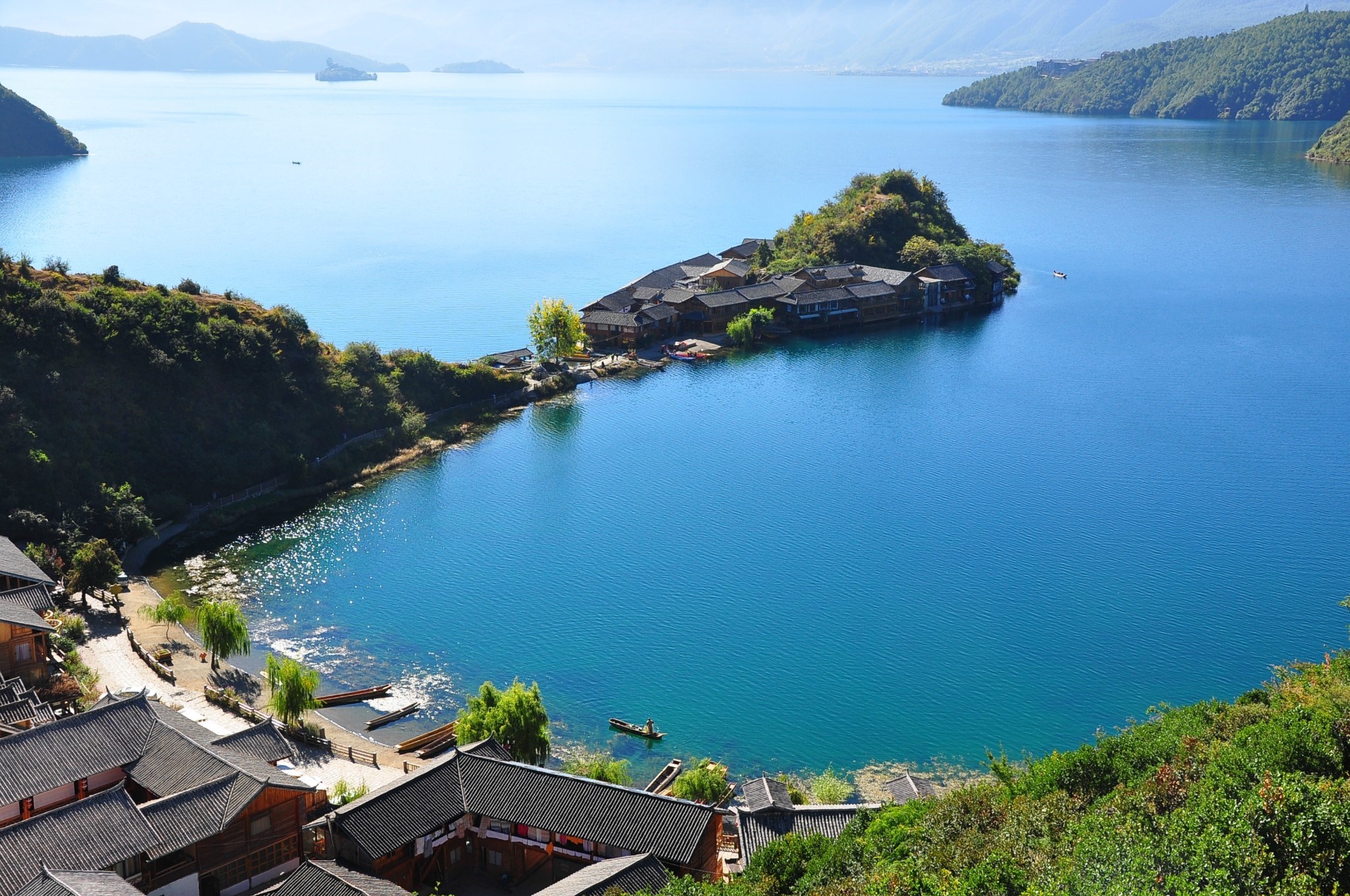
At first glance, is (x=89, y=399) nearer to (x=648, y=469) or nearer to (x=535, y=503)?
(x=535, y=503)

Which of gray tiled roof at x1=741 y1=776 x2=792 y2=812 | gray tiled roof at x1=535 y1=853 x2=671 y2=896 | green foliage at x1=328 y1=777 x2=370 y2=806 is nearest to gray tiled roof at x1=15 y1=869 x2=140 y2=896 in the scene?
green foliage at x1=328 y1=777 x2=370 y2=806

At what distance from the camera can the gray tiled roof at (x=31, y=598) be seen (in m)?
23.4

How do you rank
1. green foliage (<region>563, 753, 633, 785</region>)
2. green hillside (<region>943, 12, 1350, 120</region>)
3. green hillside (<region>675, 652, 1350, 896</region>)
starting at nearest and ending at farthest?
green hillside (<region>675, 652, 1350, 896</region>)
green foliage (<region>563, 753, 633, 785</region>)
green hillside (<region>943, 12, 1350, 120</region>)

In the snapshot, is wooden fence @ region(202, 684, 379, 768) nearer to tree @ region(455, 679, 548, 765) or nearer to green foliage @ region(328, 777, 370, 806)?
green foliage @ region(328, 777, 370, 806)

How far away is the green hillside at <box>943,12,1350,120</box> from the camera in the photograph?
490 feet

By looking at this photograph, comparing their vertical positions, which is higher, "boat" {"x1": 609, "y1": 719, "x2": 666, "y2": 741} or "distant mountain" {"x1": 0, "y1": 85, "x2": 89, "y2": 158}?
"distant mountain" {"x1": 0, "y1": 85, "x2": 89, "y2": 158}

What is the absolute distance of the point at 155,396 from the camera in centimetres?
3569

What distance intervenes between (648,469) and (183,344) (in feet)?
55.0

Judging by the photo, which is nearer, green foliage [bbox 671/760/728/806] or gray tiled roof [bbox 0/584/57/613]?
green foliage [bbox 671/760/728/806]

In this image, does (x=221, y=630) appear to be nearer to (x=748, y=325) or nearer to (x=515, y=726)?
(x=515, y=726)

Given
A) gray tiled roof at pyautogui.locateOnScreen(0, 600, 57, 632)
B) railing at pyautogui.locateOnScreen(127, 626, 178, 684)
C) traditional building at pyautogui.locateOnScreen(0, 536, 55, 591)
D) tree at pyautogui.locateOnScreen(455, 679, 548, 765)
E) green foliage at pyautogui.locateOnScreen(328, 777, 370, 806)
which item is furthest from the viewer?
railing at pyautogui.locateOnScreen(127, 626, 178, 684)

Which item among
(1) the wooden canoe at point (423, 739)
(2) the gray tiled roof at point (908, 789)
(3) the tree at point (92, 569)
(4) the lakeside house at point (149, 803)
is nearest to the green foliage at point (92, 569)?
(3) the tree at point (92, 569)

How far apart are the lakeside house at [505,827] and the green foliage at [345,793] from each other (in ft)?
2.83

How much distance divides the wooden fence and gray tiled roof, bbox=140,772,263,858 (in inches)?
154
